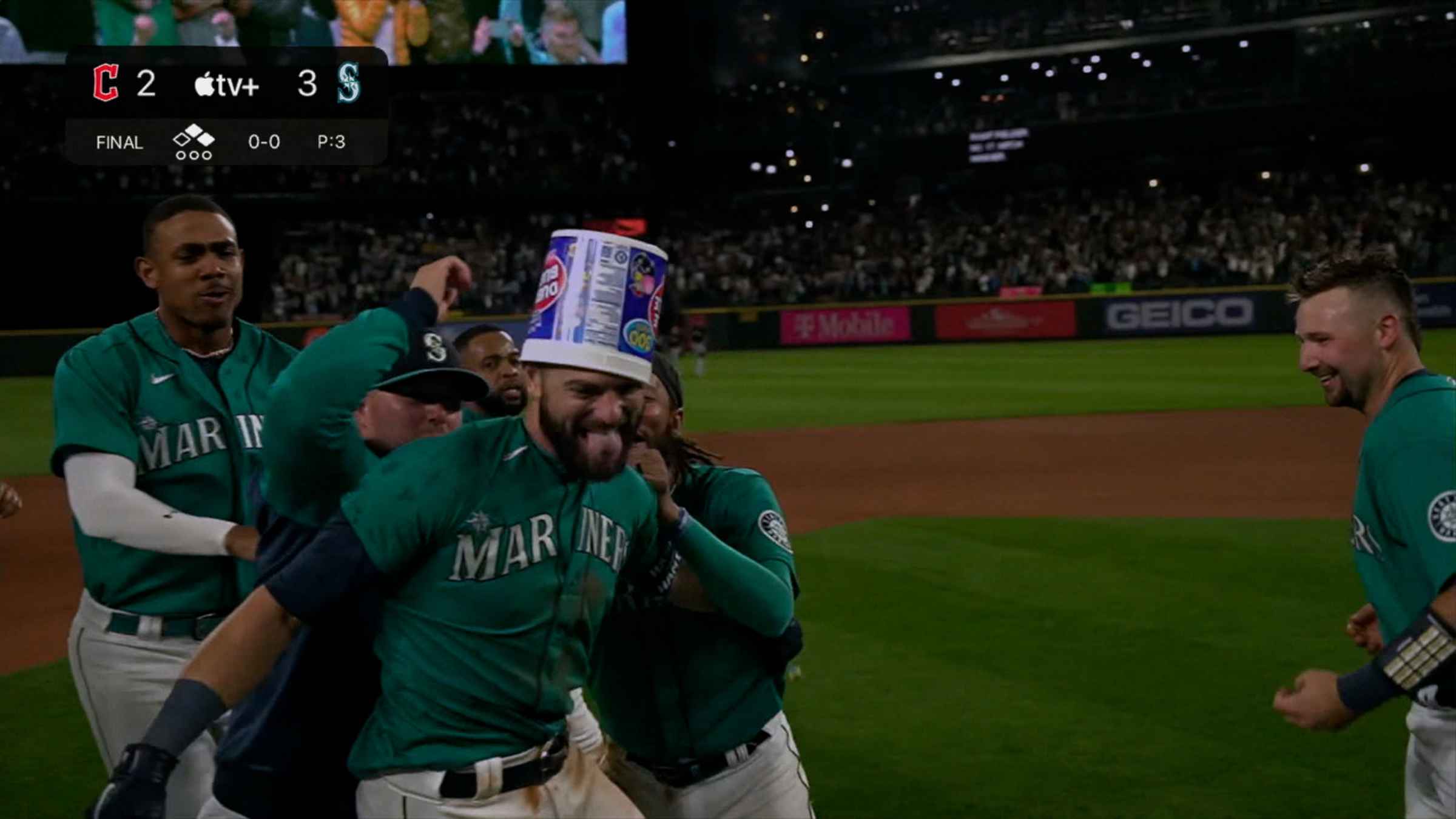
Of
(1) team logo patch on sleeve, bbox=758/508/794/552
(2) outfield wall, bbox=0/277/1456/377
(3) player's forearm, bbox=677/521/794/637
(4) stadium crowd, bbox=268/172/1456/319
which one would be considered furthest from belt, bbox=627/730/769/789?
(4) stadium crowd, bbox=268/172/1456/319

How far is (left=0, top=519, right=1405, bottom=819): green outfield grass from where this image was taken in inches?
262

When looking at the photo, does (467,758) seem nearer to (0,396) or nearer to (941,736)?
(941,736)

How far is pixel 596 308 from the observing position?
9.84 ft

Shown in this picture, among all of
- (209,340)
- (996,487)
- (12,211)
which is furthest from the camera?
(12,211)

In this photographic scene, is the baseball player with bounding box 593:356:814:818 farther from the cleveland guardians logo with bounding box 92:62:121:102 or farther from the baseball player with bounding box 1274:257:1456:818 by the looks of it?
the cleveland guardians logo with bounding box 92:62:121:102

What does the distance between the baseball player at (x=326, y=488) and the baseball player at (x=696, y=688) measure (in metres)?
0.60

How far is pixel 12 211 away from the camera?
138ft

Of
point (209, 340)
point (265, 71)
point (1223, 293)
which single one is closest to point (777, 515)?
point (209, 340)

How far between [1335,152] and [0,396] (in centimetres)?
4112

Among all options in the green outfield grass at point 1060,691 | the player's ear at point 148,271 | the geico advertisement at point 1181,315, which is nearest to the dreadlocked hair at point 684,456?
the player's ear at point 148,271

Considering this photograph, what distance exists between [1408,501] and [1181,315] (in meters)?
36.8

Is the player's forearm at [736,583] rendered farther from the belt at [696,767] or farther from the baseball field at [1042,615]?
the baseball field at [1042,615]

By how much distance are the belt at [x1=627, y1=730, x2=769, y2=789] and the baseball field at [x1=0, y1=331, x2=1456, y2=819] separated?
2.76 meters
